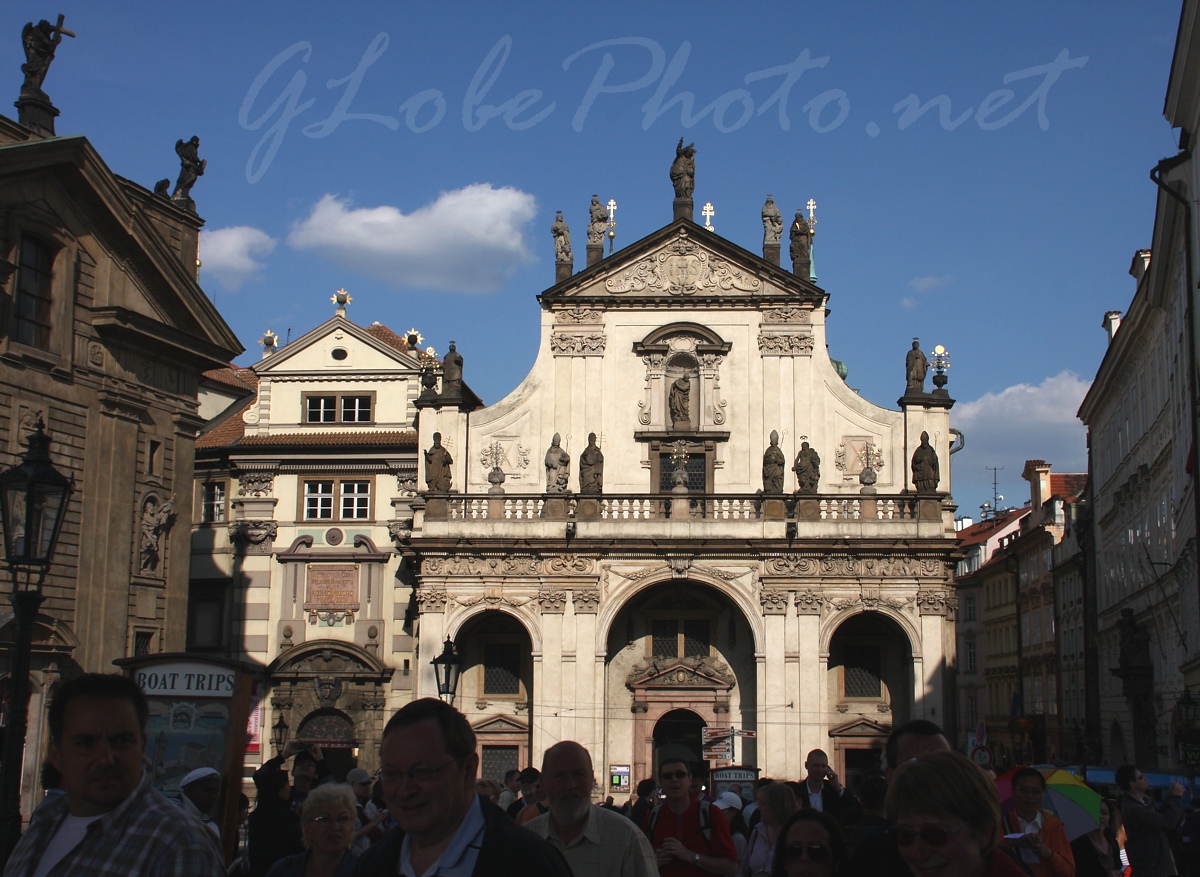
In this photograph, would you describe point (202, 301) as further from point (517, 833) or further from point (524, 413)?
point (517, 833)

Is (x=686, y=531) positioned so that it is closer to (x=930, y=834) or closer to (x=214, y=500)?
(x=214, y=500)

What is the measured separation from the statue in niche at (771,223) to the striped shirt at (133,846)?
35664 millimetres

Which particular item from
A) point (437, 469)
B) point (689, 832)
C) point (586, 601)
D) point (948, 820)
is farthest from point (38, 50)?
point (948, 820)

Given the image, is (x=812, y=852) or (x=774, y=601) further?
(x=774, y=601)

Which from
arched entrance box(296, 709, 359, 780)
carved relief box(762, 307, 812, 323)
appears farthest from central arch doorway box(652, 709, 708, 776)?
carved relief box(762, 307, 812, 323)

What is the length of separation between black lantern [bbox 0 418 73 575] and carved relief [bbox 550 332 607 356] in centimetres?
2759

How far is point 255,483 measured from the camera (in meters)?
40.1

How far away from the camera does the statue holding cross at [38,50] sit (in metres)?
24.8

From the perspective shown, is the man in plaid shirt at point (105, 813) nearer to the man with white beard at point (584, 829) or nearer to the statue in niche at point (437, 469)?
the man with white beard at point (584, 829)

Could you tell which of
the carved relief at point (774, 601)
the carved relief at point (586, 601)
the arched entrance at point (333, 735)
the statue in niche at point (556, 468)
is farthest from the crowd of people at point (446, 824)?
the arched entrance at point (333, 735)

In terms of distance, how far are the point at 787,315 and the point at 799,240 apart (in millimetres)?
2156

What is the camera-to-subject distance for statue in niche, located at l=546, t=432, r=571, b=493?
3722 centimetres

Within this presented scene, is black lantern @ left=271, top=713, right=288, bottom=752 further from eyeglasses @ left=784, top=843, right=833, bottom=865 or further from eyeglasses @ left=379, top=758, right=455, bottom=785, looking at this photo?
eyeglasses @ left=379, top=758, right=455, bottom=785

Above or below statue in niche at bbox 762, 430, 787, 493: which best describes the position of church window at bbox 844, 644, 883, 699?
below
